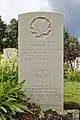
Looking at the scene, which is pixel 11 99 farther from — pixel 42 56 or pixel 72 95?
pixel 72 95

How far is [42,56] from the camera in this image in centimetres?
755

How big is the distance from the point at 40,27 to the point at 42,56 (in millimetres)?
614

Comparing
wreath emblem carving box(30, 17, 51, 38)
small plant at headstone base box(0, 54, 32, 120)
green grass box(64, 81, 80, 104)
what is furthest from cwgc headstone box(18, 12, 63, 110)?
green grass box(64, 81, 80, 104)

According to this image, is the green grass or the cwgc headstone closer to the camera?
the cwgc headstone

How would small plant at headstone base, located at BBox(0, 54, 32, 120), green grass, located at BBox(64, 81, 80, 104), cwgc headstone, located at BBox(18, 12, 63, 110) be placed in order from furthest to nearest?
green grass, located at BBox(64, 81, 80, 104) → cwgc headstone, located at BBox(18, 12, 63, 110) → small plant at headstone base, located at BBox(0, 54, 32, 120)

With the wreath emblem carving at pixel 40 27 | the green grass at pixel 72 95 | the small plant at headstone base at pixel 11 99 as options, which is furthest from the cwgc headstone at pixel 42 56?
the green grass at pixel 72 95

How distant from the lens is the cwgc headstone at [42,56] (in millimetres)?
7547

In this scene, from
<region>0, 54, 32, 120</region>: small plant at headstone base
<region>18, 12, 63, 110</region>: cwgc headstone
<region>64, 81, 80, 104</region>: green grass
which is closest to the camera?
<region>0, 54, 32, 120</region>: small plant at headstone base

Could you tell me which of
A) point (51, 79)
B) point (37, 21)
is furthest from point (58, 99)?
point (37, 21)

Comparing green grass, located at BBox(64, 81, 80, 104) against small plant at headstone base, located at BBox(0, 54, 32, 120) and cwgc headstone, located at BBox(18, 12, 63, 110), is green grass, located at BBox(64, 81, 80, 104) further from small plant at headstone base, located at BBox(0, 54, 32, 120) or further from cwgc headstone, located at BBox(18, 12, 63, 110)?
small plant at headstone base, located at BBox(0, 54, 32, 120)

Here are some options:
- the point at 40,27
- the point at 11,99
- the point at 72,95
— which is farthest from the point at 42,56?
the point at 72,95

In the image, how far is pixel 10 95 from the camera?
689cm

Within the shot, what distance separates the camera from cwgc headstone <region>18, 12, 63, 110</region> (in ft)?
24.8

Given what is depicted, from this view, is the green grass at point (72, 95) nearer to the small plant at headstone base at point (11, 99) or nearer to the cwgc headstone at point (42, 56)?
the cwgc headstone at point (42, 56)
